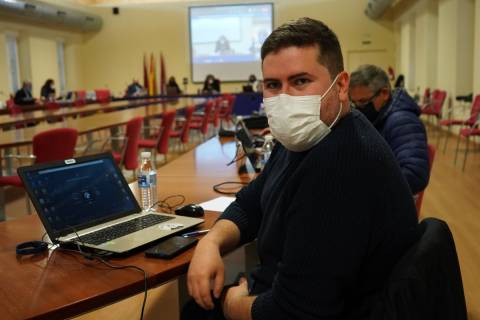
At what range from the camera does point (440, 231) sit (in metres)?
1.13

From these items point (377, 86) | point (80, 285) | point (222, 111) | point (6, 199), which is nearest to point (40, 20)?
point (222, 111)

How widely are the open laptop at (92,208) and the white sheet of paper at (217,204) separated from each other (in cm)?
22

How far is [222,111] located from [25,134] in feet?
19.0

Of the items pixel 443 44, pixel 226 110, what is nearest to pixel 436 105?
pixel 443 44

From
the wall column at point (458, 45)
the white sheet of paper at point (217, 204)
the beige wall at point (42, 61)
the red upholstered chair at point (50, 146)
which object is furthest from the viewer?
the beige wall at point (42, 61)

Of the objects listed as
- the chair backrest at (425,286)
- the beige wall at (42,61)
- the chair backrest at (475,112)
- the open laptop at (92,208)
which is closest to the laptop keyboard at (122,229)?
the open laptop at (92,208)

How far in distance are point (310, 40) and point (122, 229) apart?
0.83 m

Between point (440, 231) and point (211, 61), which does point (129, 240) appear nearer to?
point (440, 231)

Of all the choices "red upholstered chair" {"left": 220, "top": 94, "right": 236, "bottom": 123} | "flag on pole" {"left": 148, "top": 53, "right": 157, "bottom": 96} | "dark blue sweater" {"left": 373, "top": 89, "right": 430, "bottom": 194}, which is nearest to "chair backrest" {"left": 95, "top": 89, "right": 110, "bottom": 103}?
"flag on pole" {"left": 148, "top": 53, "right": 157, "bottom": 96}

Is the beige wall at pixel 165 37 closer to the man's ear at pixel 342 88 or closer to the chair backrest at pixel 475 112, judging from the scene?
the chair backrest at pixel 475 112

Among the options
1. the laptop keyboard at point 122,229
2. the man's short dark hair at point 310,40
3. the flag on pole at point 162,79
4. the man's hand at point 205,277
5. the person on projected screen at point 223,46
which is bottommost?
the man's hand at point 205,277

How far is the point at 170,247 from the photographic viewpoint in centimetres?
146

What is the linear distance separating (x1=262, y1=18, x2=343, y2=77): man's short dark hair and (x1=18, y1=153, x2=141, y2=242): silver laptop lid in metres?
0.77

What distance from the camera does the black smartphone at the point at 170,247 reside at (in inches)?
55.5
